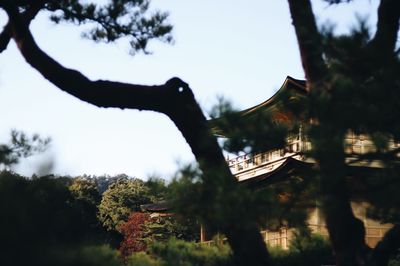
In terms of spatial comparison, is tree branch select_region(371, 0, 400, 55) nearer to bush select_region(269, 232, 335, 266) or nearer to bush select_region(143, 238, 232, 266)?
bush select_region(269, 232, 335, 266)

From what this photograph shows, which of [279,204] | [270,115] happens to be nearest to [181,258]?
[279,204]

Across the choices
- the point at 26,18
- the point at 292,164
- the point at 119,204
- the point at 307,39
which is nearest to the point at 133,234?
the point at 119,204

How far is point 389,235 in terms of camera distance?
23.2 ft

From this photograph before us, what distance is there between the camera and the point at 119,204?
34.7 m

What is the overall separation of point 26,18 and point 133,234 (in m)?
20.5

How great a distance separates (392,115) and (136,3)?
11.6ft

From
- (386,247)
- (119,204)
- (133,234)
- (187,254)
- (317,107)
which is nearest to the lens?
(317,107)

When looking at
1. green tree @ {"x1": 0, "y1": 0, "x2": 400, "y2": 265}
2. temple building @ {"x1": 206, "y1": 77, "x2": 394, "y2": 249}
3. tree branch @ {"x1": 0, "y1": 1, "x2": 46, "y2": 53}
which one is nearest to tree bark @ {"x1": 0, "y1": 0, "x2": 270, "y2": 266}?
green tree @ {"x1": 0, "y1": 0, "x2": 400, "y2": 265}

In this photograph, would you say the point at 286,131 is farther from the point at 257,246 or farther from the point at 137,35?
the point at 137,35

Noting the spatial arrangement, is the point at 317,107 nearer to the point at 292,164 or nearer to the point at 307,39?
the point at 307,39

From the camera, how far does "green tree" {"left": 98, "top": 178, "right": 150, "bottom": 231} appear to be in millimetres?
33781

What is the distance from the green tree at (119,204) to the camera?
33781mm

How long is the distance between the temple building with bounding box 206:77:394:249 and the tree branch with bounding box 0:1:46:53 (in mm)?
2559

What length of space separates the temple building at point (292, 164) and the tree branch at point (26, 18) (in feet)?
8.40
